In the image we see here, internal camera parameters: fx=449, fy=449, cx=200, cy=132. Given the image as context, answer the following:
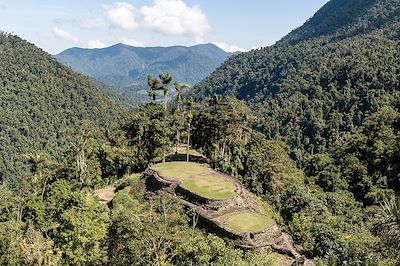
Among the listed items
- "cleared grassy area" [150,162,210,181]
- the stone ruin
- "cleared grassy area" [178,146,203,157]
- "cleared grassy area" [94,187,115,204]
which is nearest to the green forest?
the stone ruin

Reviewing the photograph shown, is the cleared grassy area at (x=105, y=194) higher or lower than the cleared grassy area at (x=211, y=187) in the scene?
lower

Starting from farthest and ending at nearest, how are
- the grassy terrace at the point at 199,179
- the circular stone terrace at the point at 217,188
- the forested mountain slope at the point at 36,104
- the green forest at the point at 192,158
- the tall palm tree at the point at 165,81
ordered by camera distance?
the forested mountain slope at the point at 36,104 < the tall palm tree at the point at 165,81 < the grassy terrace at the point at 199,179 < the circular stone terrace at the point at 217,188 < the green forest at the point at 192,158

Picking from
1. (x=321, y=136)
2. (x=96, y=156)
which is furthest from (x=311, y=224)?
(x=321, y=136)

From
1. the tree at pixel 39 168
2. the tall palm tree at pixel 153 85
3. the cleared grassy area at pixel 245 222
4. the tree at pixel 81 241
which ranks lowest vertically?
the tree at pixel 39 168

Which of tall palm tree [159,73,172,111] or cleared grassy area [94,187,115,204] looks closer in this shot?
cleared grassy area [94,187,115,204]

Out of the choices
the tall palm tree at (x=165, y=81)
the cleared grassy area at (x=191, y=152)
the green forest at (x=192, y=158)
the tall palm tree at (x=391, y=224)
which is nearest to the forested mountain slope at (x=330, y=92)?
the green forest at (x=192, y=158)

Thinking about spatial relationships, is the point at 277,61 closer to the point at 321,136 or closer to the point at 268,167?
the point at 321,136

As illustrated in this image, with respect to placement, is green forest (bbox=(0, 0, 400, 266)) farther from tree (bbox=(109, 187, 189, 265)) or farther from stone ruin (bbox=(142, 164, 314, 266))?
stone ruin (bbox=(142, 164, 314, 266))

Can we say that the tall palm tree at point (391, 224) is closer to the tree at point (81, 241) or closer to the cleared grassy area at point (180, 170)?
the tree at point (81, 241)
